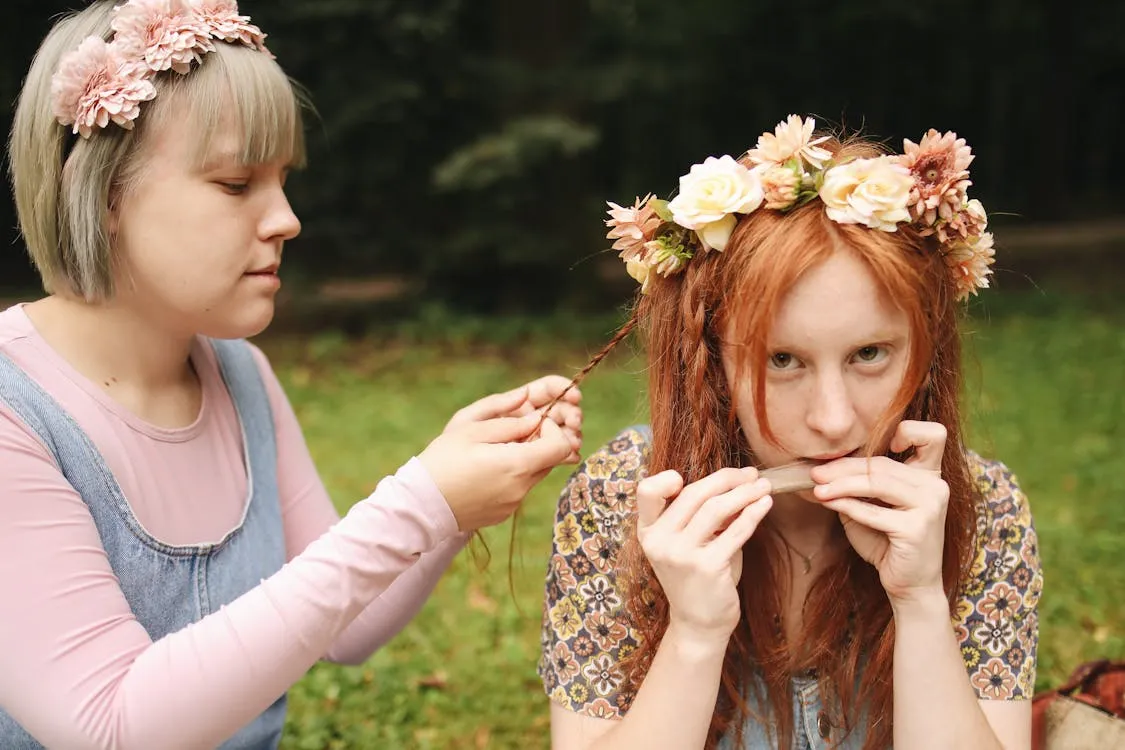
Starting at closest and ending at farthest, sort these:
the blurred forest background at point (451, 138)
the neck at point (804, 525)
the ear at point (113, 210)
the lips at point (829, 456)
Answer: the lips at point (829, 456)
the ear at point (113, 210)
the neck at point (804, 525)
the blurred forest background at point (451, 138)

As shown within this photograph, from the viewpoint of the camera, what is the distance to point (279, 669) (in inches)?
76.4

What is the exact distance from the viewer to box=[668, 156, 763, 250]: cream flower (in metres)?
1.95

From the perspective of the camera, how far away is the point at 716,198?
1.95m

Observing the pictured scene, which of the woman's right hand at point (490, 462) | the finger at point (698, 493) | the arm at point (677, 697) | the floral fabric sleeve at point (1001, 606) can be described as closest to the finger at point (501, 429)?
the woman's right hand at point (490, 462)

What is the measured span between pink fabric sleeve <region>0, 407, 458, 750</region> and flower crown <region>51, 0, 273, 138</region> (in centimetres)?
64

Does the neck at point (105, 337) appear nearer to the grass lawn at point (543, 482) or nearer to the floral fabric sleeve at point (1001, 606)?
the grass lawn at point (543, 482)

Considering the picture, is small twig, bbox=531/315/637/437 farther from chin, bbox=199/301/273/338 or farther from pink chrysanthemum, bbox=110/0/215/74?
pink chrysanthemum, bbox=110/0/215/74

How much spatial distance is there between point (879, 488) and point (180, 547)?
1457 mm

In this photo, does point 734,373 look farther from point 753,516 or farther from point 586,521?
point 586,521

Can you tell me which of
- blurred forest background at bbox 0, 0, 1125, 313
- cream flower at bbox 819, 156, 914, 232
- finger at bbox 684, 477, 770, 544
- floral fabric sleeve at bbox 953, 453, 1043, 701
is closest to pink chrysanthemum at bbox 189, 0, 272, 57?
cream flower at bbox 819, 156, 914, 232

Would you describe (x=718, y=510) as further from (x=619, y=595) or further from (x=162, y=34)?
(x=162, y=34)

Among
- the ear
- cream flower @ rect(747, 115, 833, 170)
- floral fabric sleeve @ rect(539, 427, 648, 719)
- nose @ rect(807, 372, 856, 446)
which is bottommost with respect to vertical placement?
floral fabric sleeve @ rect(539, 427, 648, 719)

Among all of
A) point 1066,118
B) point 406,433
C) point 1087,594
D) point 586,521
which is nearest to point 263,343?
point 406,433

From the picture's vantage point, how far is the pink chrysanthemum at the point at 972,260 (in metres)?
2.06
